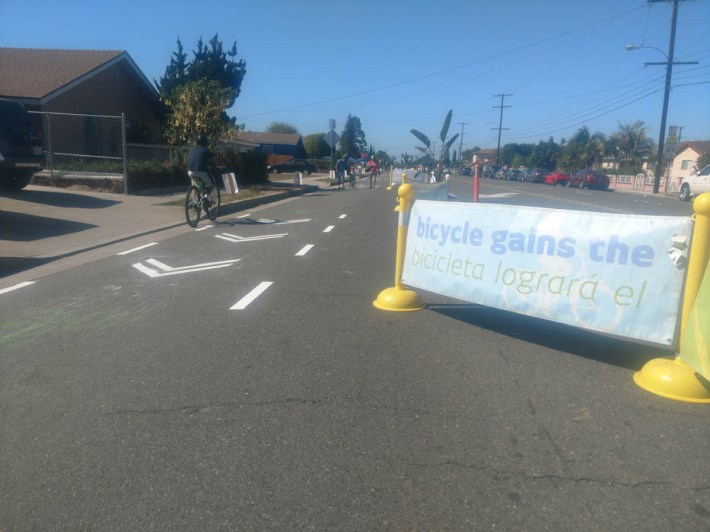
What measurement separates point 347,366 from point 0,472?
96.0 inches

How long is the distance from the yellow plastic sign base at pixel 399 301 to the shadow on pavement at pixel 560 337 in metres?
0.20

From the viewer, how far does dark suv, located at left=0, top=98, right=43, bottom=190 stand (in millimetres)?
13123

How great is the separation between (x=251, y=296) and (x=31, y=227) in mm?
7120

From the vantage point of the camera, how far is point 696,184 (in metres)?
27.3

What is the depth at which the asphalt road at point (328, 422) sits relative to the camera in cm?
293

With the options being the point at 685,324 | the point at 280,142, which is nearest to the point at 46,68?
the point at 685,324

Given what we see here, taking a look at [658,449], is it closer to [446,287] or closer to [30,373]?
[446,287]

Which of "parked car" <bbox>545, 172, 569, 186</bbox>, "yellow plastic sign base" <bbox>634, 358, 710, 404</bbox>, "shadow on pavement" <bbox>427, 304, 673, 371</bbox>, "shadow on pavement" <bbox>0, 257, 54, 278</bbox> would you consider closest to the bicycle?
"shadow on pavement" <bbox>0, 257, 54, 278</bbox>

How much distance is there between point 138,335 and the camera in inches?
220

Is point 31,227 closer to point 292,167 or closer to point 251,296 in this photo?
point 251,296

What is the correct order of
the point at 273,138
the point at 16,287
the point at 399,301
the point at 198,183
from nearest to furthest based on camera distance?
→ the point at 399,301 → the point at 16,287 → the point at 198,183 → the point at 273,138

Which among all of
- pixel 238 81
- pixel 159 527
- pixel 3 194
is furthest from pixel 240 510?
pixel 238 81

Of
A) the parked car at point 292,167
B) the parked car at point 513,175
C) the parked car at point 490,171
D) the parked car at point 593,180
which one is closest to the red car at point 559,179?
the parked car at point 593,180

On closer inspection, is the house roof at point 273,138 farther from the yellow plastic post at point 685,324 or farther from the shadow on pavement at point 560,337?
the yellow plastic post at point 685,324
